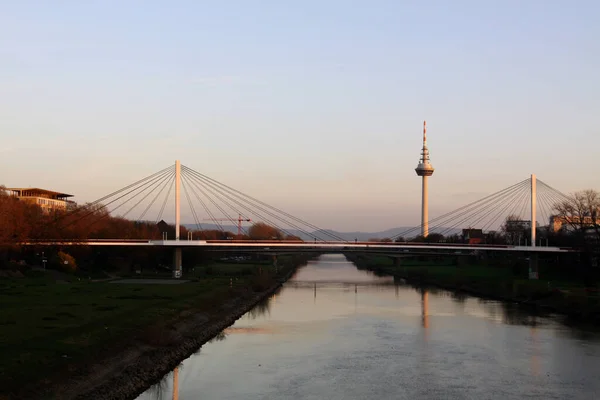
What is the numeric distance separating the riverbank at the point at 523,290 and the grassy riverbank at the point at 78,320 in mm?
23368

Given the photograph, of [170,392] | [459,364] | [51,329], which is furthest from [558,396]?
[51,329]

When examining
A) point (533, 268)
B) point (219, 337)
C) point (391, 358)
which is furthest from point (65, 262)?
point (533, 268)

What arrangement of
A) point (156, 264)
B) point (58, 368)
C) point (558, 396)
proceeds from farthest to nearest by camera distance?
point (156, 264), point (558, 396), point (58, 368)

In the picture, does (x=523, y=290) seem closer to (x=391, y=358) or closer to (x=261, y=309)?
(x=261, y=309)

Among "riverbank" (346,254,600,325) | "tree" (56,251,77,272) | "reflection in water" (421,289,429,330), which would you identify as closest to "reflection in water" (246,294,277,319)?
"reflection in water" (421,289,429,330)

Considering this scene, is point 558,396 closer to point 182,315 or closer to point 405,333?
point 405,333

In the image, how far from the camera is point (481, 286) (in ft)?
224

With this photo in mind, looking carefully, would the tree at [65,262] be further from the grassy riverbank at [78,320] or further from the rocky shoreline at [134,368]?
the rocky shoreline at [134,368]

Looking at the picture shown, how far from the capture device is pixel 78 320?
30750 mm

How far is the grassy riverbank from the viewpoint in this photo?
20578 millimetres

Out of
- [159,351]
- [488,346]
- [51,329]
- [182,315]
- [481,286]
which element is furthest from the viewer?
[481,286]

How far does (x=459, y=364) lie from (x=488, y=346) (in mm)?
5668

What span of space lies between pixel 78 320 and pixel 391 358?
46.0 feet

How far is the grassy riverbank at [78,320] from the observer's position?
67.5 ft
